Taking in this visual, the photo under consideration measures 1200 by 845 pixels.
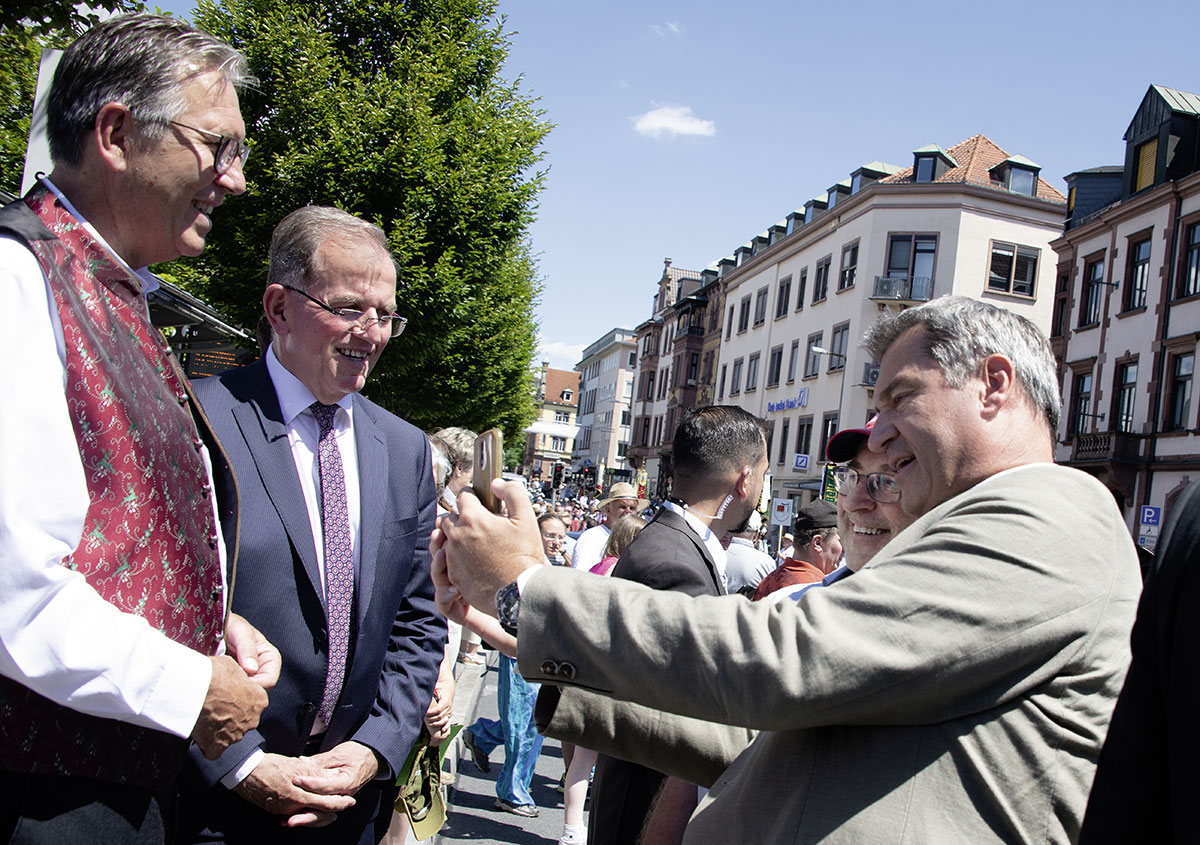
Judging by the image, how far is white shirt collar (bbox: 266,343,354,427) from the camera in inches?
102

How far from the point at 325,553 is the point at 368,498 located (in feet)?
0.65

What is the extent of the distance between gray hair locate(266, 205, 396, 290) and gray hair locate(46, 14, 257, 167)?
0.79m

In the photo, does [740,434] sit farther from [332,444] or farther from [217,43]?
[217,43]

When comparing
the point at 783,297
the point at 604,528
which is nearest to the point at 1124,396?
the point at 783,297

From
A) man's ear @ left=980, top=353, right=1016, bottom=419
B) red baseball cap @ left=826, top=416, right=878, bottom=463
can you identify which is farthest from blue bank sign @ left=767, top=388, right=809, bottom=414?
man's ear @ left=980, top=353, right=1016, bottom=419

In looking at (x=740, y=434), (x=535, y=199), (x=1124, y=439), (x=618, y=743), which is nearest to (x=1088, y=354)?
(x=1124, y=439)

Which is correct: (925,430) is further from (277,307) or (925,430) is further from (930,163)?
(930,163)

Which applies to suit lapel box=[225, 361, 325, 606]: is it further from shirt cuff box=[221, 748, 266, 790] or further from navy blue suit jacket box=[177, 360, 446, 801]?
shirt cuff box=[221, 748, 266, 790]

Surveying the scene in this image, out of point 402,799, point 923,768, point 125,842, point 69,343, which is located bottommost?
point 402,799

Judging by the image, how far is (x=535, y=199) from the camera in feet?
49.8

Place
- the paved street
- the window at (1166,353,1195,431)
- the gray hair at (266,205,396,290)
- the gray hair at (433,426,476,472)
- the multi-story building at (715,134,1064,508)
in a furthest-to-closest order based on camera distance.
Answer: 1. the multi-story building at (715,134,1064,508)
2. the window at (1166,353,1195,431)
3. the gray hair at (433,426,476,472)
4. the paved street
5. the gray hair at (266,205,396,290)

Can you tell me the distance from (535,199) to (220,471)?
13.8 m

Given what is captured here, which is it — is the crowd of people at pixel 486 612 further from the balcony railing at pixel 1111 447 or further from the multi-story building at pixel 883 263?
the multi-story building at pixel 883 263

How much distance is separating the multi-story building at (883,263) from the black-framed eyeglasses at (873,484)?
95.0 feet
